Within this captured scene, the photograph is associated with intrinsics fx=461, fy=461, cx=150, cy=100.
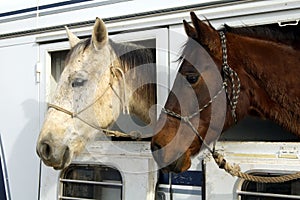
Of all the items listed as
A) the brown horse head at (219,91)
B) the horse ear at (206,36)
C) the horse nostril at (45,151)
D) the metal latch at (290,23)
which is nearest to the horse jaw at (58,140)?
the horse nostril at (45,151)

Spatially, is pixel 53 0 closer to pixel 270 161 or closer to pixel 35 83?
pixel 35 83

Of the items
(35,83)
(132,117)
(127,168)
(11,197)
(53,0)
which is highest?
(53,0)

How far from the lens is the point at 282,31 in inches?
88.2

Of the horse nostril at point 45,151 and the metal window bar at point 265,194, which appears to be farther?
the horse nostril at point 45,151

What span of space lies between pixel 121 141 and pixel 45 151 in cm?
50

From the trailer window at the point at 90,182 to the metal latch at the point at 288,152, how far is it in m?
0.99

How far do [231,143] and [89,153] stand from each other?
36.0 inches

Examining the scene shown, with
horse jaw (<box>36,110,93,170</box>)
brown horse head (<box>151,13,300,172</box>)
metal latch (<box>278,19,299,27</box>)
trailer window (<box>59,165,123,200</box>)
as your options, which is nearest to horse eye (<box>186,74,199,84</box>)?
brown horse head (<box>151,13,300,172</box>)

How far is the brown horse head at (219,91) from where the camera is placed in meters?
2.02

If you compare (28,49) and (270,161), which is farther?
(28,49)

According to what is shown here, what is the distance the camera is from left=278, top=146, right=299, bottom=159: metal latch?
2.12 metres

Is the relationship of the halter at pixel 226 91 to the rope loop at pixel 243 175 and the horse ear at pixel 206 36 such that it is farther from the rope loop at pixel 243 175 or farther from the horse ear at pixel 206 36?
the rope loop at pixel 243 175

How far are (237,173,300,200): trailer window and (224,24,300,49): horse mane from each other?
64 cm

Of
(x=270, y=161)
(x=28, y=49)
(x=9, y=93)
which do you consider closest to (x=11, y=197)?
(x=9, y=93)
